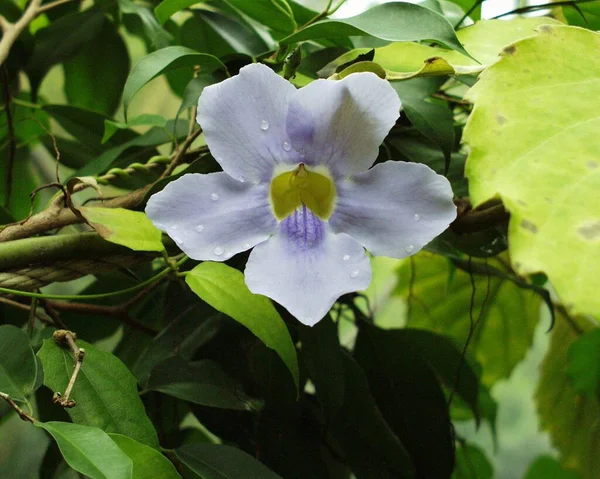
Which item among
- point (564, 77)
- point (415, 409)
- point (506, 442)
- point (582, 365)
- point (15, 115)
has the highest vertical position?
point (564, 77)

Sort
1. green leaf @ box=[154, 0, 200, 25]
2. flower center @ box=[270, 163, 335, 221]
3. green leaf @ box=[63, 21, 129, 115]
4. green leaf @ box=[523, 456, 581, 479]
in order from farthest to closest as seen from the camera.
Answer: green leaf @ box=[523, 456, 581, 479]
green leaf @ box=[63, 21, 129, 115]
green leaf @ box=[154, 0, 200, 25]
flower center @ box=[270, 163, 335, 221]

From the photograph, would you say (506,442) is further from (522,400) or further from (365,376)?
(365,376)

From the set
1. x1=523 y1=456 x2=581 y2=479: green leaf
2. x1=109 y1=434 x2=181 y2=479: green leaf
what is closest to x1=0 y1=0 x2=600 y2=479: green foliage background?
x1=109 y1=434 x2=181 y2=479: green leaf

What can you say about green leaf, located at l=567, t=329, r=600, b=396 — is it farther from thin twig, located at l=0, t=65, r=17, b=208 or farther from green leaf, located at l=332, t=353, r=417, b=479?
thin twig, located at l=0, t=65, r=17, b=208

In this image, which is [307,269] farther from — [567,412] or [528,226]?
[567,412]

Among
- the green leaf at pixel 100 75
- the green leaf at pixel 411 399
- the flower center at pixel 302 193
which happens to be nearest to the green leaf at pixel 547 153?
the flower center at pixel 302 193

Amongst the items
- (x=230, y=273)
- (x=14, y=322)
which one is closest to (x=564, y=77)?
(x=230, y=273)
